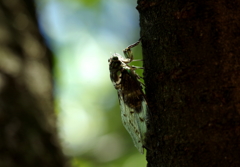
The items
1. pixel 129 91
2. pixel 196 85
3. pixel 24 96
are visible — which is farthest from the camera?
pixel 24 96

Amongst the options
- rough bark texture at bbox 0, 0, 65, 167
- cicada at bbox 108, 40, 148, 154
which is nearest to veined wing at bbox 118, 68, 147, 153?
cicada at bbox 108, 40, 148, 154

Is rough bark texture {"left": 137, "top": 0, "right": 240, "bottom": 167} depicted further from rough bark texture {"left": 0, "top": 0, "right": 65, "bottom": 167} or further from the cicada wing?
rough bark texture {"left": 0, "top": 0, "right": 65, "bottom": 167}

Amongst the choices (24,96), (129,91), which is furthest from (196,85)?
(24,96)

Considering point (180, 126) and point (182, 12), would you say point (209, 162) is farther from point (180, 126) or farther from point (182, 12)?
point (182, 12)

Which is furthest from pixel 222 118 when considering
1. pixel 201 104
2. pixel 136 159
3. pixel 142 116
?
pixel 136 159

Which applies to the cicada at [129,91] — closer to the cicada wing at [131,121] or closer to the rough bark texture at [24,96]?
the cicada wing at [131,121]

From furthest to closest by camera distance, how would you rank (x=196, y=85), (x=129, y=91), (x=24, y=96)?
(x=24, y=96) < (x=129, y=91) < (x=196, y=85)

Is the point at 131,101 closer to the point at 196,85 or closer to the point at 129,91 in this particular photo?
the point at 129,91

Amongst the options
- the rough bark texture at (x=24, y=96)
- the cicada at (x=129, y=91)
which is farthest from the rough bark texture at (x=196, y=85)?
the rough bark texture at (x=24, y=96)
